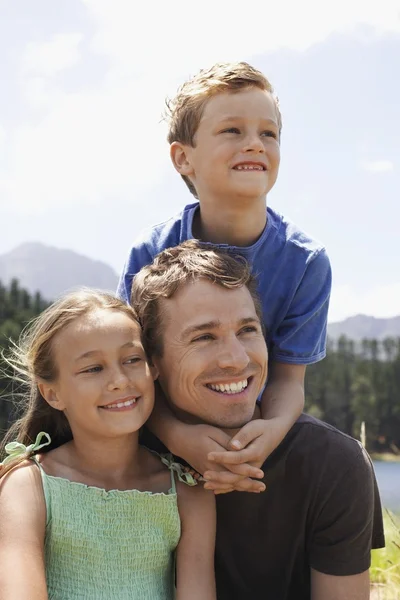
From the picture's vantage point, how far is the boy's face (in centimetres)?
336

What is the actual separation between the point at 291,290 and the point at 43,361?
3.78 ft

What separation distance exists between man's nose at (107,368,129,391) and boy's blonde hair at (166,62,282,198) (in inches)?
49.4

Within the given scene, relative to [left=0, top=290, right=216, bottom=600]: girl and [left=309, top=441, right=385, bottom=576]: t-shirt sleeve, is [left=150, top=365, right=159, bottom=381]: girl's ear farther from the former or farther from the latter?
[left=309, top=441, right=385, bottom=576]: t-shirt sleeve

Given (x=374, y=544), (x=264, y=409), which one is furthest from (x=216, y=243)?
(x=374, y=544)

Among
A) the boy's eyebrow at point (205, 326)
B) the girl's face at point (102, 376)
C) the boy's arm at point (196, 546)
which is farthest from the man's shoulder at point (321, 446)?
the girl's face at point (102, 376)

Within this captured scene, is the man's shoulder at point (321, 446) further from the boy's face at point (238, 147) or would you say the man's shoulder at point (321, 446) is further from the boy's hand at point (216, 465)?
the boy's face at point (238, 147)

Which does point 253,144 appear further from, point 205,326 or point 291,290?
point 205,326

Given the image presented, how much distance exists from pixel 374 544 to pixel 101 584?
1296mm

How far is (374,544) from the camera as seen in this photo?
3.41 meters

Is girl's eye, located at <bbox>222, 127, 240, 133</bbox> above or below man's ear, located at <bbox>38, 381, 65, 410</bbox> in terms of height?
above

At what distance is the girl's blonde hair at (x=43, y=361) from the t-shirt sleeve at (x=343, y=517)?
108 cm

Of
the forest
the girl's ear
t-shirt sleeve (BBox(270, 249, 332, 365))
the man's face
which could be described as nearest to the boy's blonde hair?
t-shirt sleeve (BBox(270, 249, 332, 365))

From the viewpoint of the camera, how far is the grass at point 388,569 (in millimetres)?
4224

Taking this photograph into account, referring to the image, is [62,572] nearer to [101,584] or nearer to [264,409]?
[101,584]
